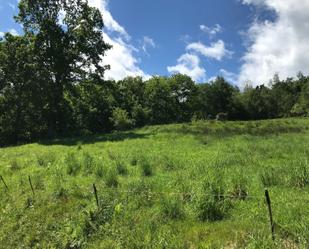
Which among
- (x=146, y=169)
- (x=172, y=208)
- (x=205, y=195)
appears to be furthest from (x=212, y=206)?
(x=146, y=169)

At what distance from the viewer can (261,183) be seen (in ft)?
42.2

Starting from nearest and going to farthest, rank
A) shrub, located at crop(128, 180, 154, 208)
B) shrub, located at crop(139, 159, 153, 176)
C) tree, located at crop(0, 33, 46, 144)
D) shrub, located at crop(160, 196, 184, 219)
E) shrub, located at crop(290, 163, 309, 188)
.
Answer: shrub, located at crop(160, 196, 184, 219) < shrub, located at crop(128, 180, 154, 208) < shrub, located at crop(290, 163, 309, 188) < shrub, located at crop(139, 159, 153, 176) < tree, located at crop(0, 33, 46, 144)

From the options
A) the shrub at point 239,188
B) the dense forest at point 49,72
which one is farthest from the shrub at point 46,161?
the dense forest at point 49,72

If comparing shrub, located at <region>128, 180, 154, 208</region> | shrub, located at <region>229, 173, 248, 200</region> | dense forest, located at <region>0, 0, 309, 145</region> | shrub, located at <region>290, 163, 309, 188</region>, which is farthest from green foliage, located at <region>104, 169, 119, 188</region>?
dense forest, located at <region>0, 0, 309, 145</region>

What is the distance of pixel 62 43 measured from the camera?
4572 centimetres

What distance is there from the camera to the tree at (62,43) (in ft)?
147

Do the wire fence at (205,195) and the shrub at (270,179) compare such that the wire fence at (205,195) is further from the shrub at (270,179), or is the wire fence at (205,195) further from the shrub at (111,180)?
the shrub at (270,179)

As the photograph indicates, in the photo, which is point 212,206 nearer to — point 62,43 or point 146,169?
point 146,169

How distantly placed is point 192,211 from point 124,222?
1682 millimetres

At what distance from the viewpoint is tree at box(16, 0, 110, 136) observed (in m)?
44.8

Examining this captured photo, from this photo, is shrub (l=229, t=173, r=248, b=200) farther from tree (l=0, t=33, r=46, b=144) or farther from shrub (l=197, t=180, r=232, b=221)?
tree (l=0, t=33, r=46, b=144)

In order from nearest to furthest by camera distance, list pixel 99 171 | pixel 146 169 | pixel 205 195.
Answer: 1. pixel 205 195
2. pixel 146 169
3. pixel 99 171

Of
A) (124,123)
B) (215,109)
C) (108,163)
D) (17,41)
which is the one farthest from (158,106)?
(108,163)

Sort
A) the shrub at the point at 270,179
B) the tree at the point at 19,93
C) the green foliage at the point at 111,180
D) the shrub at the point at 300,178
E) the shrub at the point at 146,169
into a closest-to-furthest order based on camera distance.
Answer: the shrub at the point at 300,178, the shrub at the point at 270,179, the green foliage at the point at 111,180, the shrub at the point at 146,169, the tree at the point at 19,93
